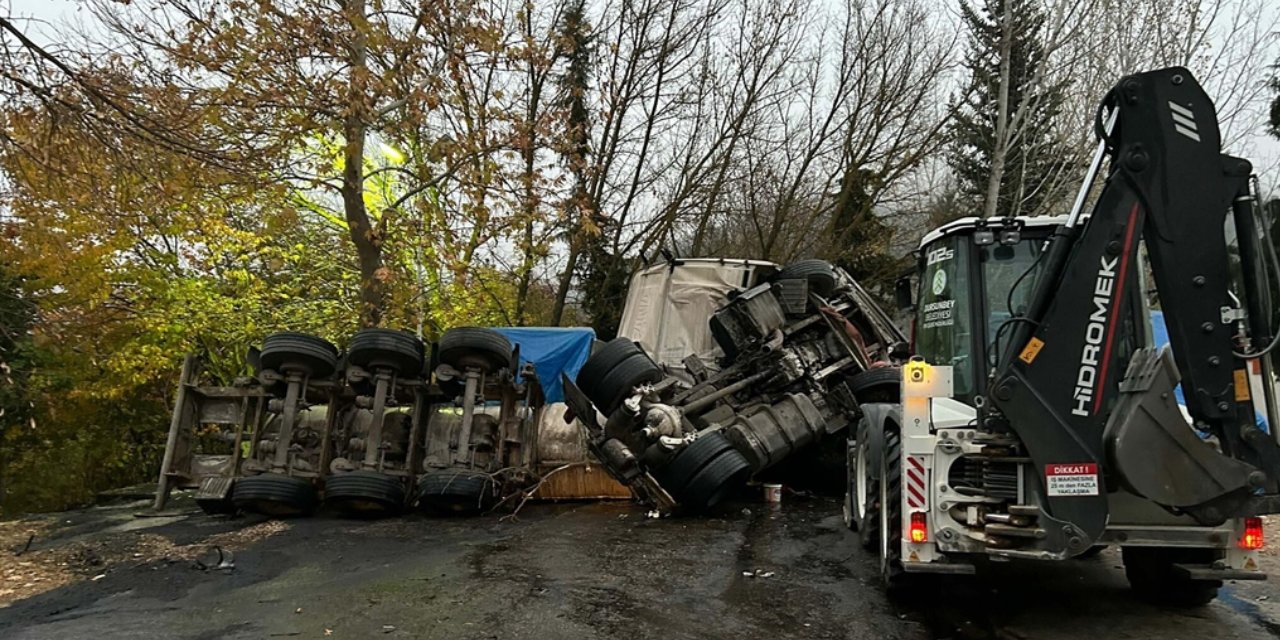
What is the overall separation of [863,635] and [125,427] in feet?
68.7

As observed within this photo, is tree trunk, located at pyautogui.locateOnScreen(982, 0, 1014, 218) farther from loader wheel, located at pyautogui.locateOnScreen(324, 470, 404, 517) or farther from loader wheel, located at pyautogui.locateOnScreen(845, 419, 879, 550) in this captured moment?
loader wheel, located at pyautogui.locateOnScreen(324, 470, 404, 517)

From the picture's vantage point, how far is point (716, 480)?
8211 millimetres

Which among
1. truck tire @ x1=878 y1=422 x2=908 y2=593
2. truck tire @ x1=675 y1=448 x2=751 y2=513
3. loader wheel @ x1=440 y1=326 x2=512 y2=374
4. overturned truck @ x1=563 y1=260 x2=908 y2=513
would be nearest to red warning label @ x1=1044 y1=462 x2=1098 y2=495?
truck tire @ x1=878 y1=422 x2=908 y2=593

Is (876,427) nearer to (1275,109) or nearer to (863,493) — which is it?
(863,493)

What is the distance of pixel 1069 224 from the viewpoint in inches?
174

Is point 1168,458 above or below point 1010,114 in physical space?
below

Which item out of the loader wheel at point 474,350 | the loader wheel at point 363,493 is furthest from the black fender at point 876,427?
the loader wheel at point 363,493

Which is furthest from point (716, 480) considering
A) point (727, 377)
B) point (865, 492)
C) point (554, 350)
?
point (554, 350)

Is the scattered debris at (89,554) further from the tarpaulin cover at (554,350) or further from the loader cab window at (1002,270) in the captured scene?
the loader cab window at (1002,270)

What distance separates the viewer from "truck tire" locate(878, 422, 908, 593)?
17.2 feet

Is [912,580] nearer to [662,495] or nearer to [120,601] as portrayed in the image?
[662,495]

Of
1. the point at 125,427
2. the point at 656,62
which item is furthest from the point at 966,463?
the point at 125,427

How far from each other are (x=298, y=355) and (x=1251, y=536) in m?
8.69

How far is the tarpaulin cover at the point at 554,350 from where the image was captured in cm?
1354
